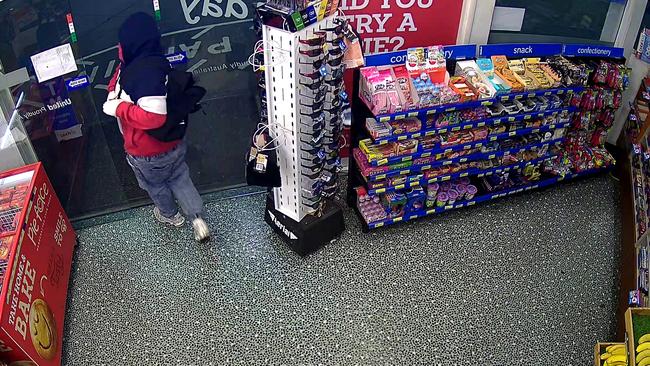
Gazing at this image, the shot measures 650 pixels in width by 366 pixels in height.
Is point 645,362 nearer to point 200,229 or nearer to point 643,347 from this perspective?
point 643,347

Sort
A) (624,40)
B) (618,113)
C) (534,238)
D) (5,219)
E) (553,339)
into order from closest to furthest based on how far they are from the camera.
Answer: (5,219)
(553,339)
(534,238)
(624,40)
(618,113)

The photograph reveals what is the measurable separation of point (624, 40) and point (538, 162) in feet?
3.86

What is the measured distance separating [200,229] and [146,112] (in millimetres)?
1087

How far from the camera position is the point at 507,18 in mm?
3947

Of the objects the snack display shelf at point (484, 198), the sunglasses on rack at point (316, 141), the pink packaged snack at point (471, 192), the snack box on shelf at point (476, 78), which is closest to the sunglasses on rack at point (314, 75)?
the sunglasses on rack at point (316, 141)

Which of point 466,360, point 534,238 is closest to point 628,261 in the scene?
point 534,238

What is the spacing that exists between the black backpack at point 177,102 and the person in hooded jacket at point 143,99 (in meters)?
0.05

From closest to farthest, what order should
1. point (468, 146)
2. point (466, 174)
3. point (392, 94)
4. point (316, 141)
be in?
point (316, 141), point (392, 94), point (468, 146), point (466, 174)

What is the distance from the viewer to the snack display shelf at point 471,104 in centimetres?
336

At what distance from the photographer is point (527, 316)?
Answer: 3369 millimetres

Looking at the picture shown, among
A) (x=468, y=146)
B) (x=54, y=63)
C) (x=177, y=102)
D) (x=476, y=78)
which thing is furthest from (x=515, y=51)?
(x=54, y=63)

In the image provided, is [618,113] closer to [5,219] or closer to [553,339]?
[553,339]

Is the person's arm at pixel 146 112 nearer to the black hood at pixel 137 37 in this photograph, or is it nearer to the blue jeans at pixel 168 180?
the black hood at pixel 137 37

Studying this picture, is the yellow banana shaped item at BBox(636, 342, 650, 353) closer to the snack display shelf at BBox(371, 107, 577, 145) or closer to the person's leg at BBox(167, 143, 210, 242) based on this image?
the snack display shelf at BBox(371, 107, 577, 145)
